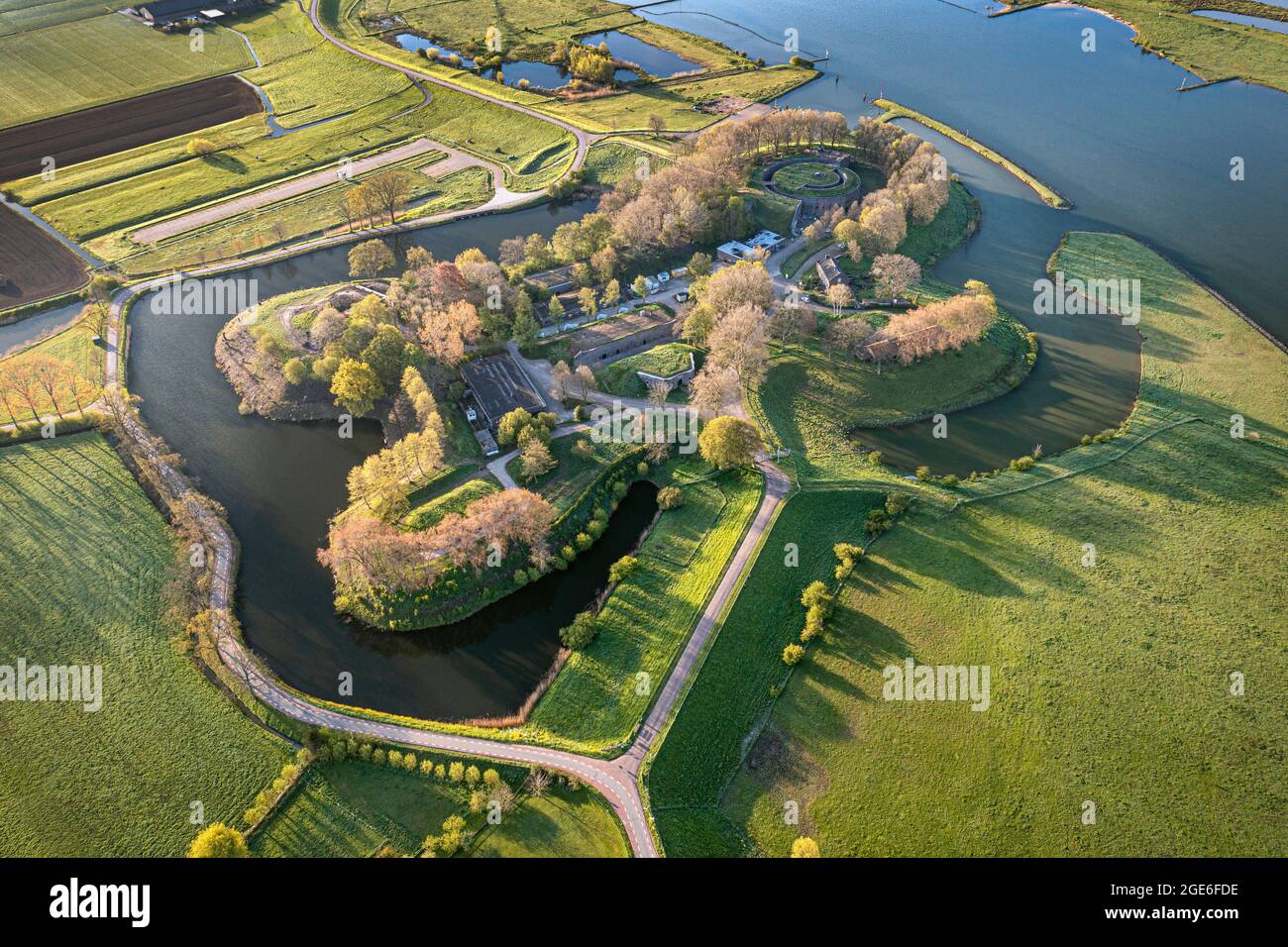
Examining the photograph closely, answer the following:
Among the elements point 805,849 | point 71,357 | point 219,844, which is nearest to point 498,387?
point 219,844

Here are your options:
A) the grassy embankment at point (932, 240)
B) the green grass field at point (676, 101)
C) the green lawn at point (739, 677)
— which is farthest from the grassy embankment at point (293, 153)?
the green lawn at point (739, 677)

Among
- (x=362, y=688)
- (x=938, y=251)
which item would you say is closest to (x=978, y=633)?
(x=362, y=688)

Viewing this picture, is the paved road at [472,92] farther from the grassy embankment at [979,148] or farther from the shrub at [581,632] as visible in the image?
the shrub at [581,632]

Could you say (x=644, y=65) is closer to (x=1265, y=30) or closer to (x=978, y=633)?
(x=1265, y=30)

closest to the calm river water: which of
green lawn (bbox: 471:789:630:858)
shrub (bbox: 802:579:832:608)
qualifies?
green lawn (bbox: 471:789:630:858)

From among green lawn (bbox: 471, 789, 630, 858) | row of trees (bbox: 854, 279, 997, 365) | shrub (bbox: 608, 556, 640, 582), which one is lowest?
green lawn (bbox: 471, 789, 630, 858)

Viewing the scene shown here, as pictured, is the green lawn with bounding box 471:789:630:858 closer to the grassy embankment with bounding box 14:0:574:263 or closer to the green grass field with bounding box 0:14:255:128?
the grassy embankment with bounding box 14:0:574:263

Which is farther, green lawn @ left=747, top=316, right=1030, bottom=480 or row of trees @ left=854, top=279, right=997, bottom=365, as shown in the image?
row of trees @ left=854, top=279, right=997, bottom=365
